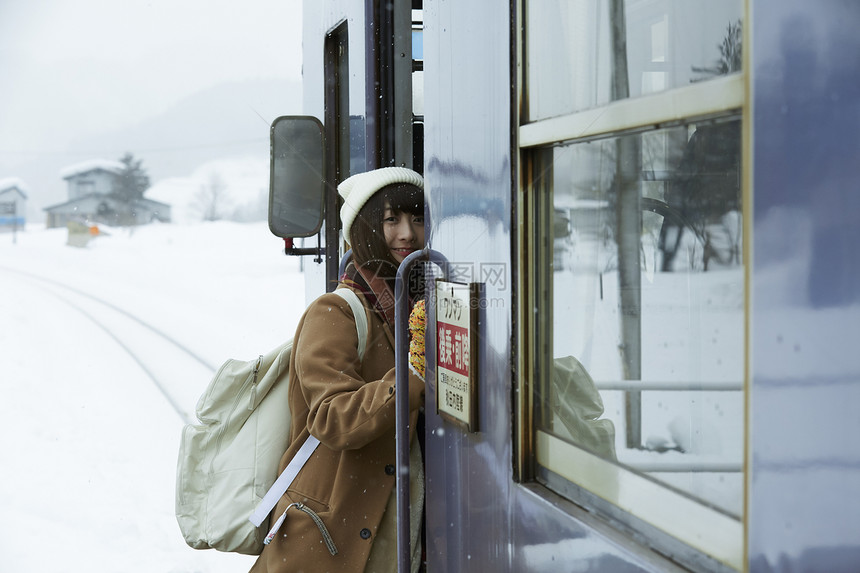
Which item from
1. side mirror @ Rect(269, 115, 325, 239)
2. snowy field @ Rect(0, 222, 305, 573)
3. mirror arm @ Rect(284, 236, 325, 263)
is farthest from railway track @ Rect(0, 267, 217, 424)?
side mirror @ Rect(269, 115, 325, 239)

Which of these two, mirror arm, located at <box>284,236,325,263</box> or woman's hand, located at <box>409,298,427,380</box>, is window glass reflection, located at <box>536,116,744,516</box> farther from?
mirror arm, located at <box>284,236,325,263</box>

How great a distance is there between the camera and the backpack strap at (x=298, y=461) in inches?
91.5

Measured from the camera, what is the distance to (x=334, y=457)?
2334 mm

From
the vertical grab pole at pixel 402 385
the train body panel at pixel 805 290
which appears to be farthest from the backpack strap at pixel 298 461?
the train body panel at pixel 805 290

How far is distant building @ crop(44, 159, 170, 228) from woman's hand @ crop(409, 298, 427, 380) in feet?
116

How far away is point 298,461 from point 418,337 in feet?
1.92

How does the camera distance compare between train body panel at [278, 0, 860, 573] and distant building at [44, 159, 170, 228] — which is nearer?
train body panel at [278, 0, 860, 573]

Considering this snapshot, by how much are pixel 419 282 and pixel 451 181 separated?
66 centimetres

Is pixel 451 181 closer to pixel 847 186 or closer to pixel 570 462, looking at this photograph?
pixel 570 462

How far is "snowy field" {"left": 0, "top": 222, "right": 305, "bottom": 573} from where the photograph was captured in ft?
16.1

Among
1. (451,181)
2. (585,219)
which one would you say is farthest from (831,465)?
(451,181)

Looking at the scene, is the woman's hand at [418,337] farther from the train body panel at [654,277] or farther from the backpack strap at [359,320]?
the backpack strap at [359,320]

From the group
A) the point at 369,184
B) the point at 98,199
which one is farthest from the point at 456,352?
the point at 98,199

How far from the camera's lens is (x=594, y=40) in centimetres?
124
